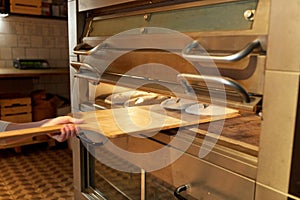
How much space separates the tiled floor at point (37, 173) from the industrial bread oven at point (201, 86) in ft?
3.04

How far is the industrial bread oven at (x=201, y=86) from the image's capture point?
1.96 feet

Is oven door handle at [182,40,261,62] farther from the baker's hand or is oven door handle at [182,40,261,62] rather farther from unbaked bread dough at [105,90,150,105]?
unbaked bread dough at [105,90,150,105]

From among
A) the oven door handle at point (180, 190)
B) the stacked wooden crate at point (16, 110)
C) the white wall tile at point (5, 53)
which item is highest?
the white wall tile at point (5, 53)

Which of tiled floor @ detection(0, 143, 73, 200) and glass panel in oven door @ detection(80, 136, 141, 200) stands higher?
glass panel in oven door @ detection(80, 136, 141, 200)

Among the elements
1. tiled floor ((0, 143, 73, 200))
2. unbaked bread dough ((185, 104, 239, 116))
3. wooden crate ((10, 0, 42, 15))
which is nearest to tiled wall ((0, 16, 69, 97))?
wooden crate ((10, 0, 42, 15))

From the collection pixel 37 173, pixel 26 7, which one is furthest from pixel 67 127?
pixel 26 7

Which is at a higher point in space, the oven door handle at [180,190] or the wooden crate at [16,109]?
the oven door handle at [180,190]

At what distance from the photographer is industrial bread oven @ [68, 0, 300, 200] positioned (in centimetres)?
60

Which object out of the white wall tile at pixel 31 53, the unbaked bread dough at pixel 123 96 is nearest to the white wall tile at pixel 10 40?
the white wall tile at pixel 31 53

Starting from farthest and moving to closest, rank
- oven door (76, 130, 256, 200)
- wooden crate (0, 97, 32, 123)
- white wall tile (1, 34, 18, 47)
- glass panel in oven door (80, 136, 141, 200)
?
white wall tile (1, 34, 18, 47)
wooden crate (0, 97, 32, 123)
glass panel in oven door (80, 136, 141, 200)
oven door (76, 130, 256, 200)

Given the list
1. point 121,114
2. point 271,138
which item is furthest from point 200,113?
point 271,138

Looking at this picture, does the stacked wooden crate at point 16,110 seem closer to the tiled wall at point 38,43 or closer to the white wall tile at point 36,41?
the tiled wall at point 38,43

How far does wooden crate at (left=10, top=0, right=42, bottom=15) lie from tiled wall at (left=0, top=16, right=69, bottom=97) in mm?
197

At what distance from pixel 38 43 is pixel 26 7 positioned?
44 centimetres
